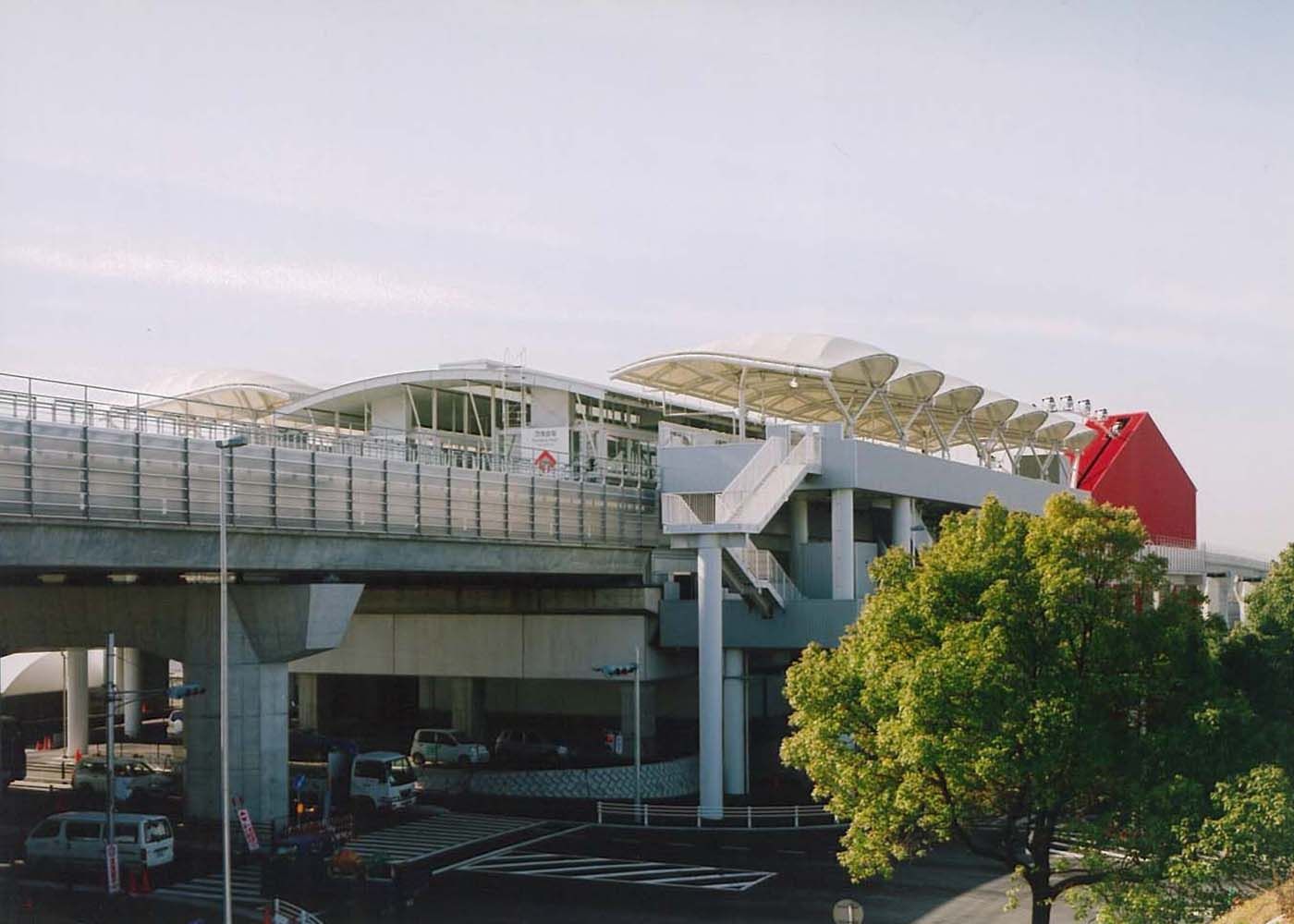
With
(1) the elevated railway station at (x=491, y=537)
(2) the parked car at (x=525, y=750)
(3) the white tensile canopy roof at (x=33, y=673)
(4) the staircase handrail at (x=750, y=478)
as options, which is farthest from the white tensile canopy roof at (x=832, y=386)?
(3) the white tensile canopy roof at (x=33, y=673)

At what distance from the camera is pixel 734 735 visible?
45906 mm

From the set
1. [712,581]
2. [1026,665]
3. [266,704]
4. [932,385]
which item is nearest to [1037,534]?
[1026,665]

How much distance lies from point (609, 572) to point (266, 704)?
14533mm

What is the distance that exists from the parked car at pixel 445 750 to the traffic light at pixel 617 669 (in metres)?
6.77

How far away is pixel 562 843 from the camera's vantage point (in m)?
39.0

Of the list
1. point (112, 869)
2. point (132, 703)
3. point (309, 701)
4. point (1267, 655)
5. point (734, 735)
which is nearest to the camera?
point (1267, 655)

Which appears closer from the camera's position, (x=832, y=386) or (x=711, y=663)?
(x=711, y=663)

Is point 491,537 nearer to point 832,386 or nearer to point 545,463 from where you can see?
point 545,463

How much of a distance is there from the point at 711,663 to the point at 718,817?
496 centimetres

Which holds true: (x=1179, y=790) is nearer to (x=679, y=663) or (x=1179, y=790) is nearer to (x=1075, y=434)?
(x=679, y=663)

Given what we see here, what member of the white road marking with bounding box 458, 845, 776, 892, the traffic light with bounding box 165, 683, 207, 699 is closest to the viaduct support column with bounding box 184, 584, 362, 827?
the traffic light with bounding box 165, 683, 207, 699

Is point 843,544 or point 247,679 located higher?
point 843,544

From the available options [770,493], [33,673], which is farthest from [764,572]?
[33,673]

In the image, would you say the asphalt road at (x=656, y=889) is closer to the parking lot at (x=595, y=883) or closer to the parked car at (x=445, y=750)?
the parking lot at (x=595, y=883)
